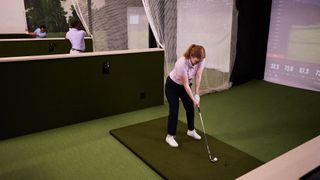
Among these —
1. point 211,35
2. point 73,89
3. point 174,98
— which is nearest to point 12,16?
point 73,89

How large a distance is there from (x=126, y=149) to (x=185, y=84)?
930mm

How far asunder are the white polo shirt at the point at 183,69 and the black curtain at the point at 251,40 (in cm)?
269

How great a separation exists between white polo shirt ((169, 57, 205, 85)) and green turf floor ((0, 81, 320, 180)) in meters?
0.87

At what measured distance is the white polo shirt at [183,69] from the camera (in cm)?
252

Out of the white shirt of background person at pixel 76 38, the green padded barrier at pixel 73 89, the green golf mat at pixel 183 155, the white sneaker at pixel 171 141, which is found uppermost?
the white shirt of background person at pixel 76 38

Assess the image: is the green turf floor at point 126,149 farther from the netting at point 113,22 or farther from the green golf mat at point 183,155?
the netting at point 113,22

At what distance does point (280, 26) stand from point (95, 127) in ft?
13.2

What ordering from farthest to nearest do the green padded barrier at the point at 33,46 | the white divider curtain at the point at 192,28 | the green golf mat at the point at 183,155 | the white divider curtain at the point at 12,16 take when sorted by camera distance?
the white divider curtain at the point at 12,16 < the green padded barrier at the point at 33,46 < the white divider curtain at the point at 192,28 < the green golf mat at the point at 183,155

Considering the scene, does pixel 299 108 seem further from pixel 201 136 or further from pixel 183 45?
pixel 183 45

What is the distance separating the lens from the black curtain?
17.0 feet

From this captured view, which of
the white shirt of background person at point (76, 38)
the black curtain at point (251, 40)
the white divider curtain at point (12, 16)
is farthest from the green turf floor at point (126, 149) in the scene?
the white divider curtain at point (12, 16)

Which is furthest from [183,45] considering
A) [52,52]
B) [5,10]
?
[5,10]

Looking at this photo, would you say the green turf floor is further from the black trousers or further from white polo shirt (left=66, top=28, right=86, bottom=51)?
white polo shirt (left=66, top=28, right=86, bottom=51)

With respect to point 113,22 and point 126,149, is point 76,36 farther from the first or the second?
point 126,149
